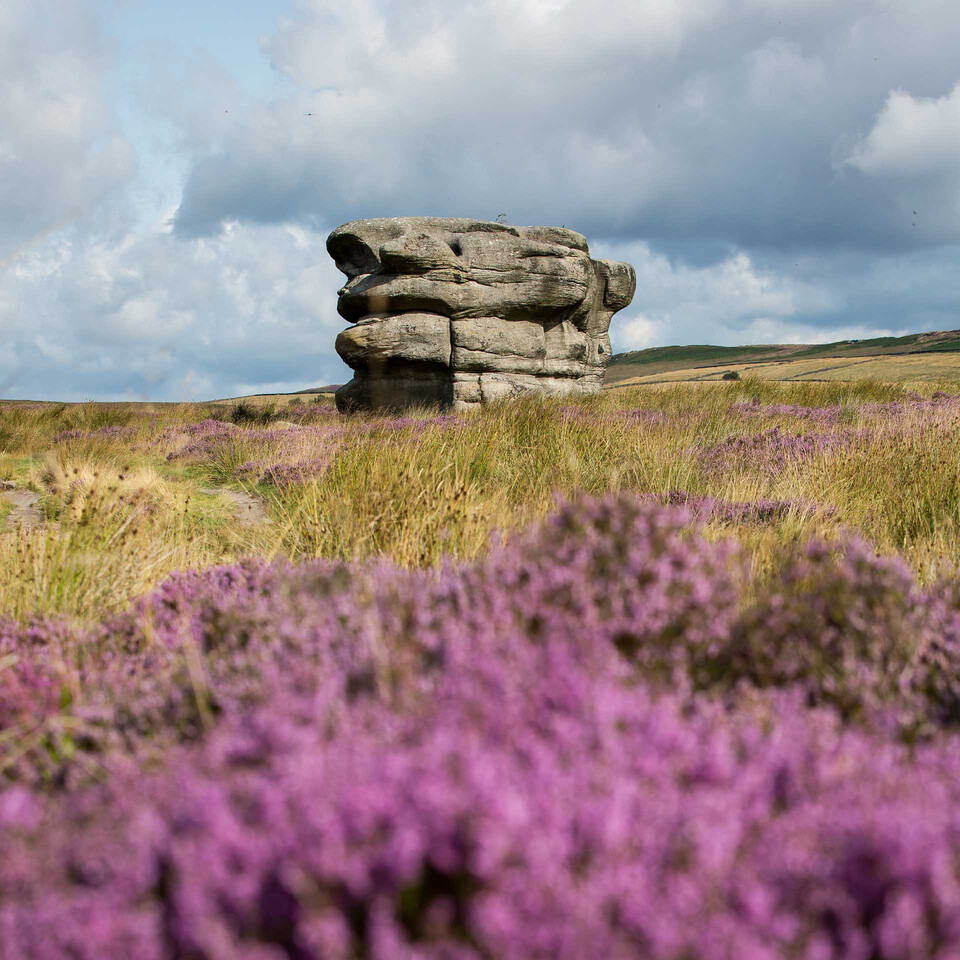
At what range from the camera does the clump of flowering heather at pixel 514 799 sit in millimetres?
935

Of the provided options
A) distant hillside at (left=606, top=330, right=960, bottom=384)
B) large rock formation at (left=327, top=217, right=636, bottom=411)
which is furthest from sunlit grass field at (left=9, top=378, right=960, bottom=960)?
distant hillside at (left=606, top=330, right=960, bottom=384)

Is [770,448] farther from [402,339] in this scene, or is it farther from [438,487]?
[402,339]

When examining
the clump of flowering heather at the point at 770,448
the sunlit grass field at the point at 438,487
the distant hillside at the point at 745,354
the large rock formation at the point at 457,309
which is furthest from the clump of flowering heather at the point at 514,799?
the distant hillside at the point at 745,354

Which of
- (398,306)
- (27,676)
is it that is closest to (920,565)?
(27,676)

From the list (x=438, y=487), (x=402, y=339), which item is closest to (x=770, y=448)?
(x=438, y=487)

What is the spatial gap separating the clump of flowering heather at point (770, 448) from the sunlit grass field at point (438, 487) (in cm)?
3

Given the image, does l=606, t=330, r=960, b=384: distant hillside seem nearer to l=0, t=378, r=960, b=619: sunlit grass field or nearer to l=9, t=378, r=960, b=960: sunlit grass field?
l=0, t=378, r=960, b=619: sunlit grass field

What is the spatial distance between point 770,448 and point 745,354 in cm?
14183

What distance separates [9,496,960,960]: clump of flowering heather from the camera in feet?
3.07

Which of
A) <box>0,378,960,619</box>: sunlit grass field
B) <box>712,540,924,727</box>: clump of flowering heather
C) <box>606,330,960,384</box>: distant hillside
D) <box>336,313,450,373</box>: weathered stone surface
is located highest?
<box>606,330,960,384</box>: distant hillside

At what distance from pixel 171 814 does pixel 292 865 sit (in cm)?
34

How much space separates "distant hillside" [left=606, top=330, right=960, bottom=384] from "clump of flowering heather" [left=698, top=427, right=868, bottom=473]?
100363 millimetres

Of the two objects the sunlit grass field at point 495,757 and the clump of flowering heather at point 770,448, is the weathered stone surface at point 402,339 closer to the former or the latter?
the clump of flowering heather at point 770,448

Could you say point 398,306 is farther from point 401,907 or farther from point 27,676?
point 401,907
